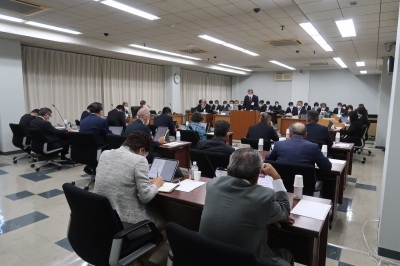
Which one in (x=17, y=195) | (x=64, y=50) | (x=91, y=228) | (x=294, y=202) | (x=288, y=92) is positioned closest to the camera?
(x=91, y=228)

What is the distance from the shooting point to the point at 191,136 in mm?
5129

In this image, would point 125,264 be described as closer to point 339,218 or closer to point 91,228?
point 91,228

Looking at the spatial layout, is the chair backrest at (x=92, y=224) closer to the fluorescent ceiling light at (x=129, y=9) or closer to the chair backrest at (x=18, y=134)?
the fluorescent ceiling light at (x=129, y=9)

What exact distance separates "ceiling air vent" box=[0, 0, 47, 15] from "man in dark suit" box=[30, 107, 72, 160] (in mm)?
1796

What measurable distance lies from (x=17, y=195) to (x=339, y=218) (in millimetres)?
4301

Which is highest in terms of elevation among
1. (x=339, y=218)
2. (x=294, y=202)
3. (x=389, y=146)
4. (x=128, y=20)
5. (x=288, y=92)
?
(x=128, y=20)

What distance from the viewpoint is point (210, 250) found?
3.52 ft

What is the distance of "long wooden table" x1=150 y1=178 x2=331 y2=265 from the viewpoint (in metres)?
1.58

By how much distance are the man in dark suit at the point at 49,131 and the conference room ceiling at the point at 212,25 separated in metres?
1.87

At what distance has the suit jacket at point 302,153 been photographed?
2.70 meters

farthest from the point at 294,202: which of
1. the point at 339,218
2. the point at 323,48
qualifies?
the point at 323,48

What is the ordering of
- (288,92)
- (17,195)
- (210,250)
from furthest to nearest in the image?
(288,92) < (17,195) < (210,250)

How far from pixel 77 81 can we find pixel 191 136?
5.02 metres

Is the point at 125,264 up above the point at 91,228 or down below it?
below
